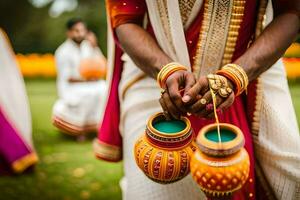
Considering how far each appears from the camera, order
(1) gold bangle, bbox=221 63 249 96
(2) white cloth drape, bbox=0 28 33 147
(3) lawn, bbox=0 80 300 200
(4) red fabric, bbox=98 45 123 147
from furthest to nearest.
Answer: (2) white cloth drape, bbox=0 28 33 147 < (3) lawn, bbox=0 80 300 200 < (4) red fabric, bbox=98 45 123 147 < (1) gold bangle, bbox=221 63 249 96

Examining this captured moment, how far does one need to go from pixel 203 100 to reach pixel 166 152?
220mm

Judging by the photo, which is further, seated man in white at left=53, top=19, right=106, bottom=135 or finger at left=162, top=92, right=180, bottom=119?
seated man in white at left=53, top=19, right=106, bottom=135

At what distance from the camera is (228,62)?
82.8 inches

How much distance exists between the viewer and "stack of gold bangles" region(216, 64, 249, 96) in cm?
184

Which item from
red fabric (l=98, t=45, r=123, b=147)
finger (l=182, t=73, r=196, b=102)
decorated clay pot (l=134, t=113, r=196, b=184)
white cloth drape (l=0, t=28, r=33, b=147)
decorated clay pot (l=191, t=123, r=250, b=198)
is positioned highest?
finger (l=182, t=73, r=196, b=102)

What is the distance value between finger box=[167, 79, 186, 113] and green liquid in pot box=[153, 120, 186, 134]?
0.21 feet

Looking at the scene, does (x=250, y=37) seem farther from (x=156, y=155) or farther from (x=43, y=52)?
(x=43, y=52)

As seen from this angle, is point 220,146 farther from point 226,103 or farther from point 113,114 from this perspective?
point 113,114

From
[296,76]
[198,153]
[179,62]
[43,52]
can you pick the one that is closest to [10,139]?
[179,62]

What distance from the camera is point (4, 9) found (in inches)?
728

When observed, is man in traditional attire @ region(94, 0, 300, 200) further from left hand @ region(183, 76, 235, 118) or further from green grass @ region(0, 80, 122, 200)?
green grass @ region(0, 80, 122, 200)

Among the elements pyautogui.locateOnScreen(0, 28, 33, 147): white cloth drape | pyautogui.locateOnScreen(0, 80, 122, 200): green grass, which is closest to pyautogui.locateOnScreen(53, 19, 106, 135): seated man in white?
pyautogui.locateOnScreen(0, 80, 122, 200): green grass

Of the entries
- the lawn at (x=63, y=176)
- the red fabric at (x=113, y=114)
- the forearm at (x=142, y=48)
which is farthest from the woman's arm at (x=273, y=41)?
the lawn at (x=63, y=176)

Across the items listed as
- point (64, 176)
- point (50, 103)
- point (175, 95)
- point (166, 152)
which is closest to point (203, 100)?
point (175, 95)
